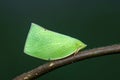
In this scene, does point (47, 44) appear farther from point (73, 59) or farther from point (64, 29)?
point (64, 29)

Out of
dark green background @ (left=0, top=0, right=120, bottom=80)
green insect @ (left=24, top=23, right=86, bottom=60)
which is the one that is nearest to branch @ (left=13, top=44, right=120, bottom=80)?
green insect @ (left=24, top=23, right=86, bottom=60)

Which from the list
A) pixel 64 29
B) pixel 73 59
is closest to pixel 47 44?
pixel 73 59

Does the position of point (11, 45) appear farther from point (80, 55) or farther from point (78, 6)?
point (80, 55)

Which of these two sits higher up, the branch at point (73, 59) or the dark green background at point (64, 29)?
the dark green background at point (64, 29)

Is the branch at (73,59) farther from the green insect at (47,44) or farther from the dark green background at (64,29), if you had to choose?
the dark green background at (64,29)

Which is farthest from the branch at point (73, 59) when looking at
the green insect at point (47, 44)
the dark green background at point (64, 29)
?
the dark green background at point (64, 29)

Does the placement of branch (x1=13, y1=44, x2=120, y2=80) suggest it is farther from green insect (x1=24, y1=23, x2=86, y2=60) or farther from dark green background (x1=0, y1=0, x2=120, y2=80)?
dark green background (x1=0, y1=0, x2=120, y2=80)
